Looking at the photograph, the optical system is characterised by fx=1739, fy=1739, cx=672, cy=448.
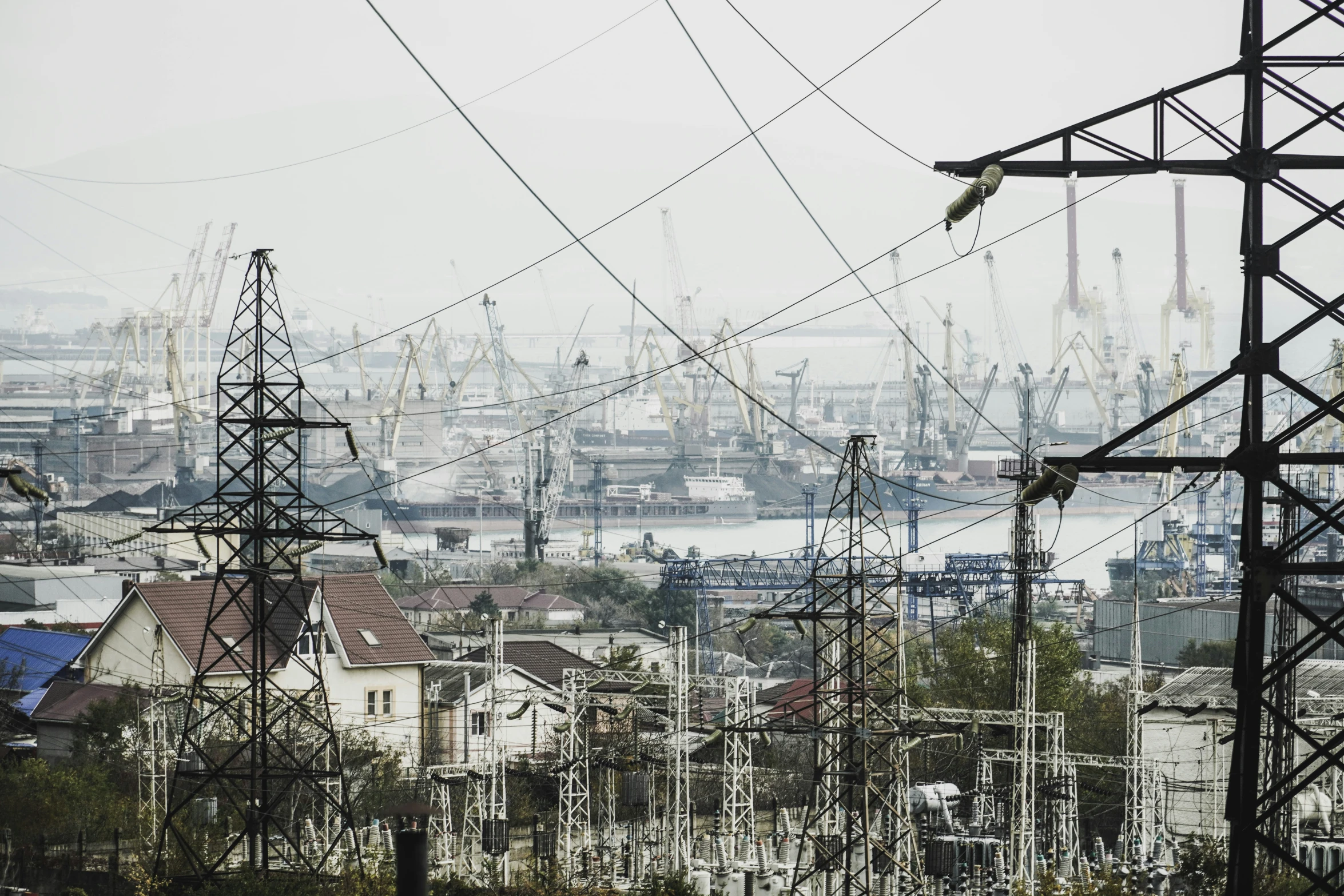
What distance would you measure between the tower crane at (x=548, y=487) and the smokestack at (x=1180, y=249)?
121ft

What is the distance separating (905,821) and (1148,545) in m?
49.9

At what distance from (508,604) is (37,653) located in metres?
17.1

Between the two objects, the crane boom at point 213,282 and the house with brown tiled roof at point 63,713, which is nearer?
the house with brown tiled roof at point 63,713

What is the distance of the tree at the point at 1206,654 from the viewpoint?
1179 inches

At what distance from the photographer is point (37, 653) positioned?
2080 cm

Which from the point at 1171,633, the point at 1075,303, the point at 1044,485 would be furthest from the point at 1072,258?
the point at 1044,485

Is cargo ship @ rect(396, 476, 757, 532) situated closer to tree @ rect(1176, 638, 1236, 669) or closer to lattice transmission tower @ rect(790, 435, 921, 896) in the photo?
tree @ rect(1176, 638, 1236, 669)

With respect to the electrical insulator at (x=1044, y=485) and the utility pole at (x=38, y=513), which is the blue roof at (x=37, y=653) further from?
the electrical insulator at (x=1044, y=485)

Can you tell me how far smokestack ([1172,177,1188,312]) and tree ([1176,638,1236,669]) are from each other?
7127cm

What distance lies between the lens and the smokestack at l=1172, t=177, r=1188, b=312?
328 ft

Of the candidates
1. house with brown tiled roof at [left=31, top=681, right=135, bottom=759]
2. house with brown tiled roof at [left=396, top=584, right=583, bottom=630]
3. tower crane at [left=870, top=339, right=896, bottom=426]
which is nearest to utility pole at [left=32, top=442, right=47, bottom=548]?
house with brown tiled roof at [left=396, top=584, right=583, bottom=630]

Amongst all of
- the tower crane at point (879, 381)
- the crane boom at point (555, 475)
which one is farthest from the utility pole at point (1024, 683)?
the tower crane at point (879, 381)

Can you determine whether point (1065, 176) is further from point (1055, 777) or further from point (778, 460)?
point (778, 460)

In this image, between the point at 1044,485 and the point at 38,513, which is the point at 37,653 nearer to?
the point at 1044,485
